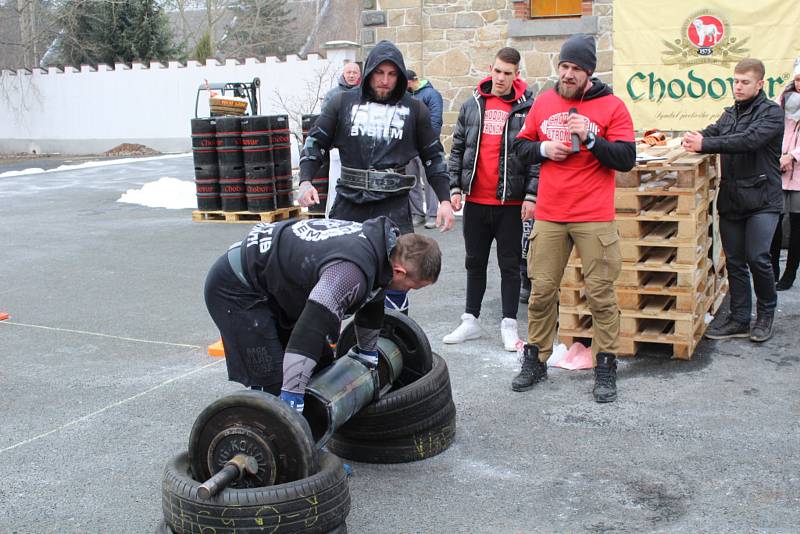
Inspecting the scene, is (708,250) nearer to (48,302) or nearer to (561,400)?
(561,400)

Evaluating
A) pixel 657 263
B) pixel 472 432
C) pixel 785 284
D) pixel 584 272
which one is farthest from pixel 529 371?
pixel 785 284

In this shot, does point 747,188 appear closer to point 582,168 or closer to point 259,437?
point 582,168

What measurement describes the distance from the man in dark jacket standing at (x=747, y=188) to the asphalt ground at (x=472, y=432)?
10.2 inches

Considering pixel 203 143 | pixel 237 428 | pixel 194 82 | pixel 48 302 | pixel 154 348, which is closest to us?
pixel 237 428

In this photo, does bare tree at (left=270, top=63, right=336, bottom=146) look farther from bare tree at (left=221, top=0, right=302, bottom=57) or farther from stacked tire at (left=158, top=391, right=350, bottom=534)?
stacked tire at (left=158, top=391, right=350, bottom=534)

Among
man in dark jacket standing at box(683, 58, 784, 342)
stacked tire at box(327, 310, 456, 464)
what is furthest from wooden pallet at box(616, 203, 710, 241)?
stacked tire at box(327, 310, 456, 464)

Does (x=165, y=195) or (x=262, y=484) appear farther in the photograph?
(x=165, y=195)

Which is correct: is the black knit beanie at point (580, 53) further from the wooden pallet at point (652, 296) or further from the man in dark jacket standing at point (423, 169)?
the man in dark jacket standing at point (423, 169)

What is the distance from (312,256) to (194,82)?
2753 centimetres

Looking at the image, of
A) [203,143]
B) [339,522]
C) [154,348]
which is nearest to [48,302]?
[154,348]

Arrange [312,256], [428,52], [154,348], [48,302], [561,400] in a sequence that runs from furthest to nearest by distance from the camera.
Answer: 1. [428,52]
2. [48,302]
3. [154,348]
4. [561,400]
5. [312,256]

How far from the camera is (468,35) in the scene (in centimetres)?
1319

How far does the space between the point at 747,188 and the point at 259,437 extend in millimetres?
4165

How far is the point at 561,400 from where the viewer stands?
532 centimetres
